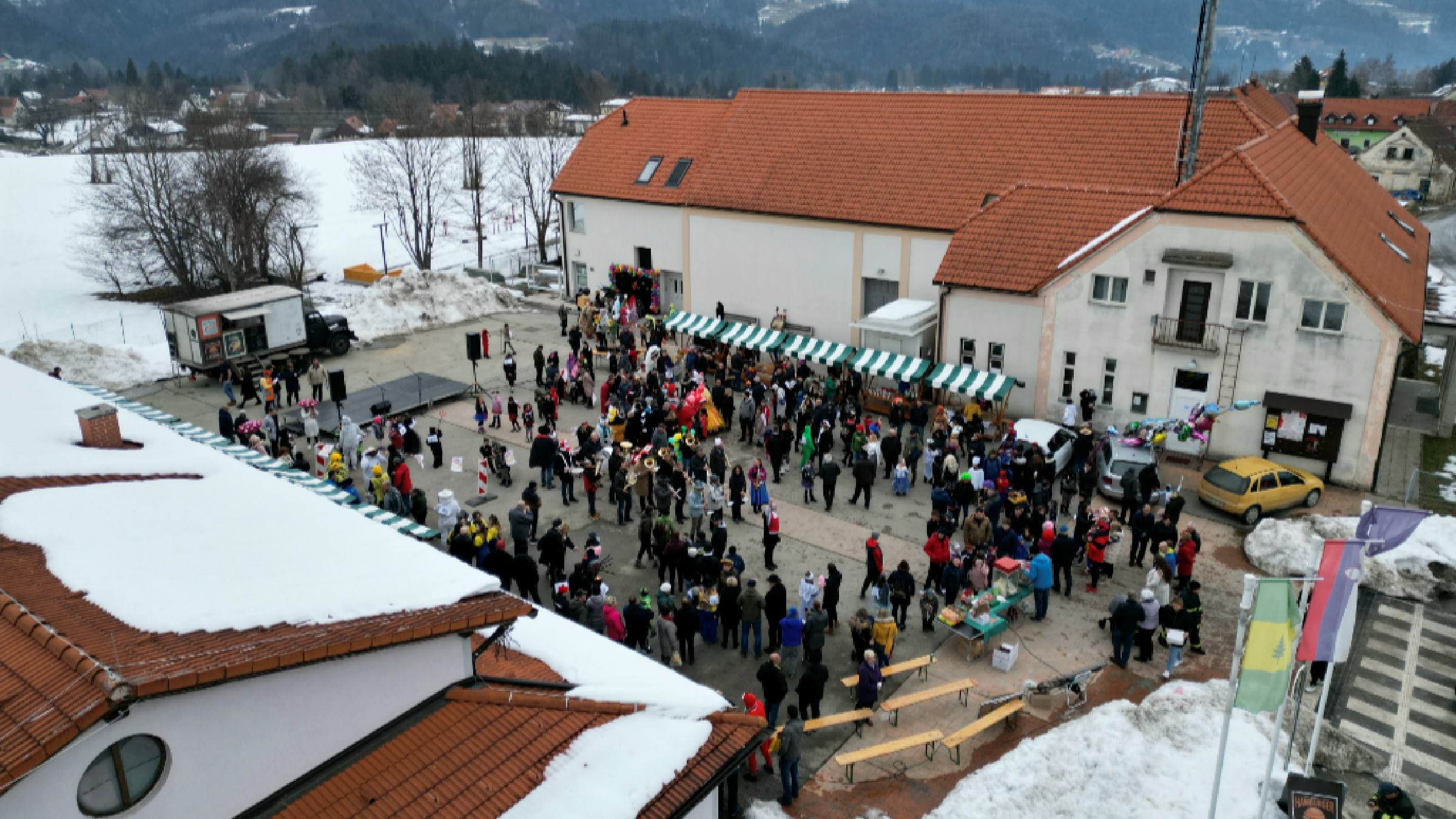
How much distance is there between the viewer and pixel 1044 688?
1488 cm

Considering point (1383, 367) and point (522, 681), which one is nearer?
point (522, 681)

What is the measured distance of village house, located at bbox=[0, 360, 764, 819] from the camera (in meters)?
6.73

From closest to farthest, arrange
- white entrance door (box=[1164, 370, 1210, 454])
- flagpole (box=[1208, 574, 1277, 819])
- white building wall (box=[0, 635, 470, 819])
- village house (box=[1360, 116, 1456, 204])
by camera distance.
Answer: white building wall (box=[0, 635, 470, 819]) → flagpole (box=[1208, 574, 1277, 819]) → white entrance door (box=[1164, 370, 1210, 454]) → village house (box=[1360, 116, 1456, 204])

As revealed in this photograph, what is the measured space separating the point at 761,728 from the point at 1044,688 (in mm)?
6631

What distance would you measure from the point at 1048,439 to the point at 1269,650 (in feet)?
42.3

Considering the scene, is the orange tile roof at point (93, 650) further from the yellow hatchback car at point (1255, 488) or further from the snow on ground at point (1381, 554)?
the yellow hatchback car at point (1255, 488)

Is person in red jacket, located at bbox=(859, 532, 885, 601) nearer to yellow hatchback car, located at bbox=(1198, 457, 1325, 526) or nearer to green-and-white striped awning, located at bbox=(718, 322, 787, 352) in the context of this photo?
yellow hatchback car, located at bbox=(1198, 457, 1325, 526)

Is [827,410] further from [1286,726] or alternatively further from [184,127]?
[184,127]

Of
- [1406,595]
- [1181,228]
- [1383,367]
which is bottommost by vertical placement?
[1406,595]

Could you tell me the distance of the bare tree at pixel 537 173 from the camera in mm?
51656

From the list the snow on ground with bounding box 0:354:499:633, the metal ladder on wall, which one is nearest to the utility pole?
the metal ladder on wall

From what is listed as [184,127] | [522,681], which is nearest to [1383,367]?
[522,681]

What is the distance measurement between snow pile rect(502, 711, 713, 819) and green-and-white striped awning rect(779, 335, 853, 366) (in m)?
19.7

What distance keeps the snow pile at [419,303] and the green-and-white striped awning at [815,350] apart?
15.1 m
